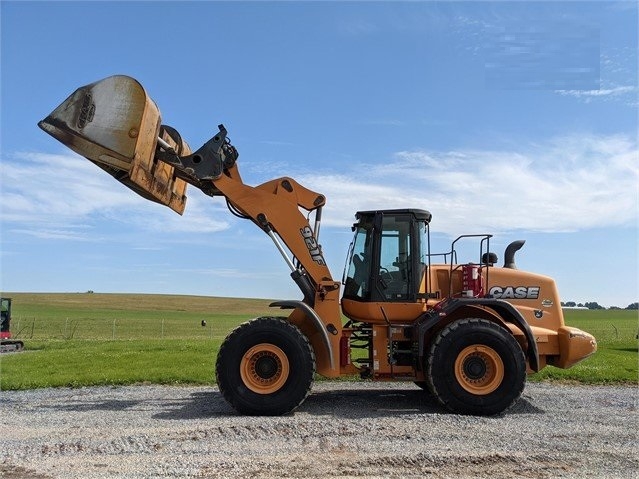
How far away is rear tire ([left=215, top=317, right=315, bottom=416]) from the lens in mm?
8484

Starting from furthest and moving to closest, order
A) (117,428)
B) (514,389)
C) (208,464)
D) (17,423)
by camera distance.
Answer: (514,389) → (17,423) → (117,428) → (208,464)

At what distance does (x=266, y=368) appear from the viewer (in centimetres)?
861

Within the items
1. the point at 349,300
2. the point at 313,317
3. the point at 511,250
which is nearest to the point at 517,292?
the point at 511,250

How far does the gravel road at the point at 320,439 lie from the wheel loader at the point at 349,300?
1.88 ft

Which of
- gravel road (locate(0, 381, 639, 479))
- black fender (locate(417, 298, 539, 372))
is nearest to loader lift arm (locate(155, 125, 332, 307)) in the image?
black fender (locate(417, 298, 539, 372))

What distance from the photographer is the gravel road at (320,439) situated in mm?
5840

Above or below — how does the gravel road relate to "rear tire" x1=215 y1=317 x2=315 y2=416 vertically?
below

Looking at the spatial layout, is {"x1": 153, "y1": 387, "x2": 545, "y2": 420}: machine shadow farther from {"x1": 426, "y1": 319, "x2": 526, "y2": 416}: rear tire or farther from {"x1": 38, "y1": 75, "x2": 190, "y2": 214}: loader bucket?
{"x1": 38, "y1": 75, "x2": 190, "y2": 214}: loader bucket

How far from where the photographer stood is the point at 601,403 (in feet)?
31.8

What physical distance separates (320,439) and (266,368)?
1.91 meters

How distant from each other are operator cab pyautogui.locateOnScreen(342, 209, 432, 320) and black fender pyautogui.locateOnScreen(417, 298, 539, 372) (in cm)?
45

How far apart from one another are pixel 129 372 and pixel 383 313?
6805 mm

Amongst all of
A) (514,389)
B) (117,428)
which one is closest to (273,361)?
(117,428)

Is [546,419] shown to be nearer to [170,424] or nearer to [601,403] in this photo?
[601,403]
